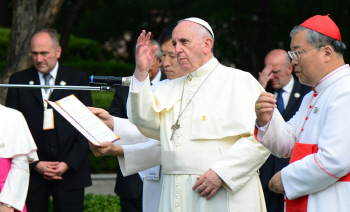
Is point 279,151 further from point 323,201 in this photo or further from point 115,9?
point 115,9

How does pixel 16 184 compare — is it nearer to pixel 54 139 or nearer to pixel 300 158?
pixel 54 139

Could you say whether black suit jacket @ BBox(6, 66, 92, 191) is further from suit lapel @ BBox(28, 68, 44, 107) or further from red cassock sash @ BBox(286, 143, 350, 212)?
red cassock sash @ BBox(286, 143, 350, 212)

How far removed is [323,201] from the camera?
283 cm

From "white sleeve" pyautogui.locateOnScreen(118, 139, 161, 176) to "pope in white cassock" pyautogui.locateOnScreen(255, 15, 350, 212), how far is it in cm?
118

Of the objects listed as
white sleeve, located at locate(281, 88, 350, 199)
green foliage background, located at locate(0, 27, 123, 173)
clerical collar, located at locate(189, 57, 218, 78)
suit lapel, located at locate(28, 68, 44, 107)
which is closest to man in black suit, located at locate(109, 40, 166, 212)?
suit lapel, located at locate(28, 68, 44, 107)

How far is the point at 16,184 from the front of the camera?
14.3ft

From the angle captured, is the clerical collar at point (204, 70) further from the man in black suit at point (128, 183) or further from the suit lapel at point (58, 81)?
the suit lapel at point (58, 81)

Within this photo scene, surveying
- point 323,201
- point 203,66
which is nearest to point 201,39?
point 203,66

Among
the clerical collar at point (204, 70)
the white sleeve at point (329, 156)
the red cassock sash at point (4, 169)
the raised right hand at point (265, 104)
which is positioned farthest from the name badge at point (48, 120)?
the white sleeve at point (329, 156)

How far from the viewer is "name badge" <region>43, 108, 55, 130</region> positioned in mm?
5352

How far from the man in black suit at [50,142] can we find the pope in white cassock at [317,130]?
9.25ft

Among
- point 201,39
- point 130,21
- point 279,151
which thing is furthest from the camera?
point 130,21

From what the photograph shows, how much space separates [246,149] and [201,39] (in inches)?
34.4

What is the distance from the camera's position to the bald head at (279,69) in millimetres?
6172
